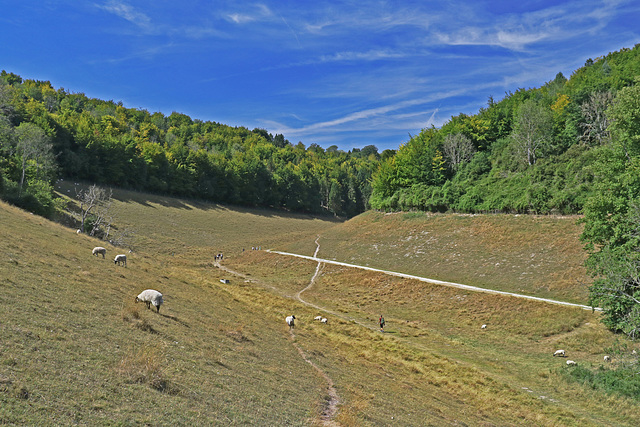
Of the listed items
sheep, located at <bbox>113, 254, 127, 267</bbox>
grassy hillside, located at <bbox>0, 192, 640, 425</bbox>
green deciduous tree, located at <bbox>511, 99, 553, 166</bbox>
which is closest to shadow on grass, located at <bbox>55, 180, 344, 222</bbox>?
sheep, located at <bbox>113, 254, 127, 267</bbox>

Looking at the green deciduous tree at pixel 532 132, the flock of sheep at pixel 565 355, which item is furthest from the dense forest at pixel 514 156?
the flock of sheep at pixel 565 355

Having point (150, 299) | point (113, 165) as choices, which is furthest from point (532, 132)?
point (113, 165)

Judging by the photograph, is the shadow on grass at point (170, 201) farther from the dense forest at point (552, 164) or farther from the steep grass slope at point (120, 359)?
the steep grass slope at point (120, 359)

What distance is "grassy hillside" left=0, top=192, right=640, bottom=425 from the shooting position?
35.1ft

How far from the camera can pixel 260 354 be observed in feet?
67.5

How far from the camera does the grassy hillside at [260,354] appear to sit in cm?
1070

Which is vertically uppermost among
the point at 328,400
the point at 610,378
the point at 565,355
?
→ the point at 610,378

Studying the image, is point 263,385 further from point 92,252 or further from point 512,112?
point 512,112

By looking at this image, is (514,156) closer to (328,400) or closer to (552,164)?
(552,164)

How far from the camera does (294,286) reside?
63906mm

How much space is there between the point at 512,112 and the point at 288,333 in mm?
109747

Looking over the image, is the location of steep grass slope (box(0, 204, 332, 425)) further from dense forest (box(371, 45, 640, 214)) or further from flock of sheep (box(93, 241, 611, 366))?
dense forest (box(371, 45, 640, 214))

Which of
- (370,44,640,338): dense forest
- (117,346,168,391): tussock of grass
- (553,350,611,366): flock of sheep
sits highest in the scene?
(370,44,640,338): dense forest

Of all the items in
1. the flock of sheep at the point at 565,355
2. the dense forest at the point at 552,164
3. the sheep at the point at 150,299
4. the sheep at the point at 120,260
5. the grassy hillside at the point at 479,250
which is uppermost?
the dense forest at the point at 552,164
